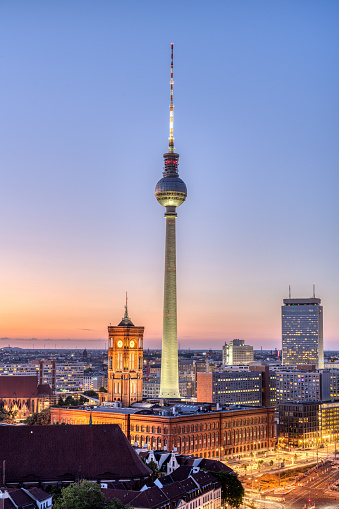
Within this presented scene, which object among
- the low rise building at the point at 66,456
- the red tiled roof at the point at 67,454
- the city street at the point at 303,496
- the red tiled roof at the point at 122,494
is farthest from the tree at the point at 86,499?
the city street at the point at 303,496

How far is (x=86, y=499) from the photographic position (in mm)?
87750

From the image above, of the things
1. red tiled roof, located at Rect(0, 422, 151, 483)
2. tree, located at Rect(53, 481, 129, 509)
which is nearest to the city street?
red tiled roof, located at Rect(0, 422, 151, 483)

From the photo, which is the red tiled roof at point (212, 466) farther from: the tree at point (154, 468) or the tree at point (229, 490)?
the tree at point (154, 468)

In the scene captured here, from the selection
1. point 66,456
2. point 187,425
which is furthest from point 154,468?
point 187,425

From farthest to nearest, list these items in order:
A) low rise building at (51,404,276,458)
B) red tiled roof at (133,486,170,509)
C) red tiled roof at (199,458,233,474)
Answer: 1. low rise building at (51,404,276,458)
2. red tiled roof at (199,458,233,474)
3. red tiled roof at (133,486,170,509)

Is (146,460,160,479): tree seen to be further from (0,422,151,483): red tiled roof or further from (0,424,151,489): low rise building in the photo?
(0,424,151,489): low rise building

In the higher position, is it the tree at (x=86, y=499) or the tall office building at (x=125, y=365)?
the tall office building at (x=125, y=365)

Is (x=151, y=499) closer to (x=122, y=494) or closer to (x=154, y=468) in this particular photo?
(x=122, y=494)

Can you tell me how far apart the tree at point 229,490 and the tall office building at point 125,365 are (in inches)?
3111

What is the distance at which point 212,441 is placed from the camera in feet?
577

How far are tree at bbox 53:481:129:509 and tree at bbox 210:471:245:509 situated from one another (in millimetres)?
29071

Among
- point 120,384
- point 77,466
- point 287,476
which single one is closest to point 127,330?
point 120,384

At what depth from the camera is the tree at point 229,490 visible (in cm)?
11550

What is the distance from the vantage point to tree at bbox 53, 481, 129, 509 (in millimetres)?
87062
